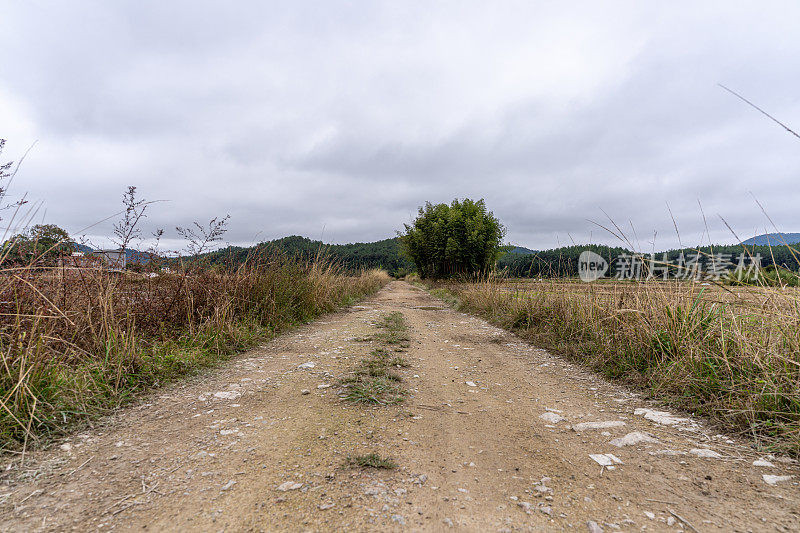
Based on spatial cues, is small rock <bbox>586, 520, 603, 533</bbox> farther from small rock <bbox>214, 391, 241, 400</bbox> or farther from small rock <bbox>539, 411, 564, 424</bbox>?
small rock <bbox>214, 391, 241, 400</bbox>

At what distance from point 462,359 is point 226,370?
9.76 ft

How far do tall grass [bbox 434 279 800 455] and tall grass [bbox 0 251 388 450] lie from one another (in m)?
4.67

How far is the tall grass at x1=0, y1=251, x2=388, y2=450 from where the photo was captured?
237cm

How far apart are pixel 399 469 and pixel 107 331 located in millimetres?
3111

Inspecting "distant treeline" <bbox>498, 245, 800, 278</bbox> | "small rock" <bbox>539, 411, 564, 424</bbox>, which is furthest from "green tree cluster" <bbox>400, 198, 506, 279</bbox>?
"small rock" <bbox>539, 411, 564, 424</bbox>

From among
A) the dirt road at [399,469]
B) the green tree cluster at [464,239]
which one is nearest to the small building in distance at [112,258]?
the dirt road at [399,469]

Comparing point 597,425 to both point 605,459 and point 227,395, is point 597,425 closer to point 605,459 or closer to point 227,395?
point 605,459

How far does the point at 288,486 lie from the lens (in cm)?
178

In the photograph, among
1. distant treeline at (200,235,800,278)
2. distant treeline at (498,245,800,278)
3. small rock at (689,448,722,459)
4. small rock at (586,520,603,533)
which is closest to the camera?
small rock at (586,520,603,533)

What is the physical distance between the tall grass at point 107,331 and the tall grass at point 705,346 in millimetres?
4673

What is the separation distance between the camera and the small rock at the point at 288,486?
1751mm

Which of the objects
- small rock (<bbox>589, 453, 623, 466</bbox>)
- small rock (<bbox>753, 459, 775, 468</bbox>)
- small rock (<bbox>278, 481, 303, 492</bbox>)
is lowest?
small rock (<bbox>278, 481, 303, 492</bbox>)

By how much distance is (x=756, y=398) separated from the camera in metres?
2.44

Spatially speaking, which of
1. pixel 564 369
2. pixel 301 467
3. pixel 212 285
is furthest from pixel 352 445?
pixel 212 285
